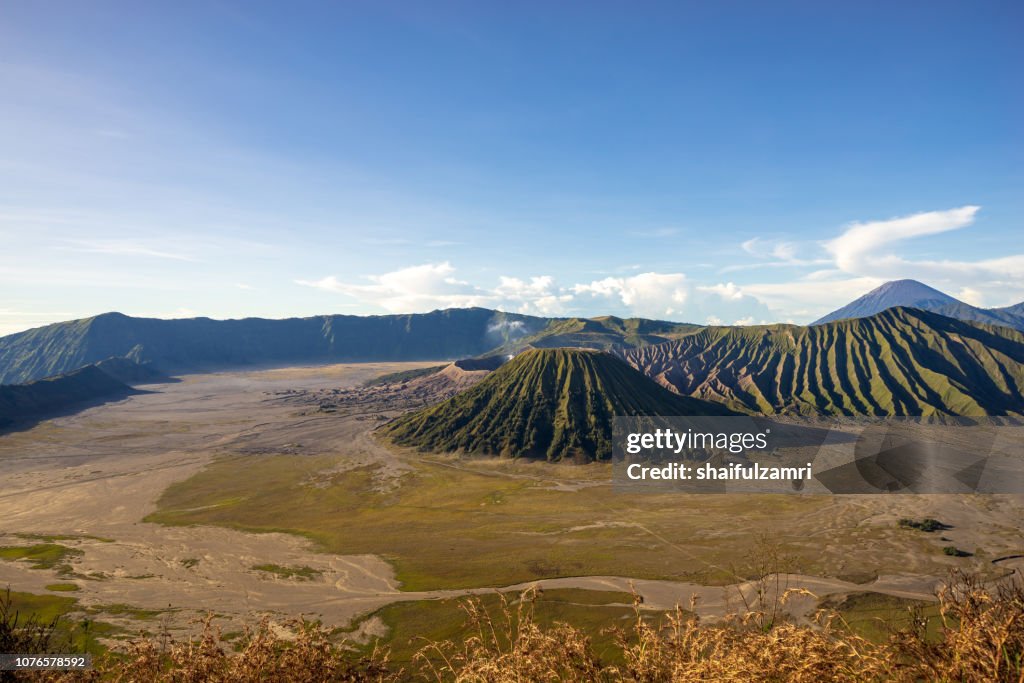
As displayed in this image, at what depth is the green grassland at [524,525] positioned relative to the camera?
5747 cm

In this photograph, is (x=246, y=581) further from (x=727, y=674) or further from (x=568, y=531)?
(x=727, y=674)

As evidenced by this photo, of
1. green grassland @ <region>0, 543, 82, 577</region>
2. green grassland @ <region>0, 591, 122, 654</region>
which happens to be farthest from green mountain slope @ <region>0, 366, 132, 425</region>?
green grassland @ <region>0, 591, 122, 654</region>

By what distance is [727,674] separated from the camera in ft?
26.2

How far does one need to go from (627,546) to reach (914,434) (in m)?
111

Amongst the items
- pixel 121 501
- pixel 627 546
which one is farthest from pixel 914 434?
pixel 121 501

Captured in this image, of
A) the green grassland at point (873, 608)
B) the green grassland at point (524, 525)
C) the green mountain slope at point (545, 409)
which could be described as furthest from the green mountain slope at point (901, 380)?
the green grassland at point (873, 608)

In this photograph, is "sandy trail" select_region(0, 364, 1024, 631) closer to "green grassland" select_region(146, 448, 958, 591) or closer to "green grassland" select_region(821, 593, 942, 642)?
"green grassland" select_region(821, 593, 942, 642)

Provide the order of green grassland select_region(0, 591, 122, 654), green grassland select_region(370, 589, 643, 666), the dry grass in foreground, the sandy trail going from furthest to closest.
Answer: the sandy trail, green grassland select_region(370, 589, 643, 666), green grassland select_region(0, 591, 122, 654), the dry grass in foreground

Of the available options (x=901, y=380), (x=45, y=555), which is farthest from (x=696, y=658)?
(x=901, y=380)

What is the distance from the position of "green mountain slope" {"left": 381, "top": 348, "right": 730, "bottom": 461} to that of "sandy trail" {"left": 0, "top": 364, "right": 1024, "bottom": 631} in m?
10.3

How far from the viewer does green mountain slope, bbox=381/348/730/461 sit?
382 ft

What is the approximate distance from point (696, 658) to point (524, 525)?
6546cm

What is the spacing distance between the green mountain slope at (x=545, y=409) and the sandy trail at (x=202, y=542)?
10.3m

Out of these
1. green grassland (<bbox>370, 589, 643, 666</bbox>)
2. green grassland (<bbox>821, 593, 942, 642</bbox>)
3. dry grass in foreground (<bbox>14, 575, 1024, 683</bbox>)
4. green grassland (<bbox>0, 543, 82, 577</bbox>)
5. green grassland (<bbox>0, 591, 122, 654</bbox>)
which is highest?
dry grass in foreground (<bbox>14, 575, 1024, 683</bbox>)
